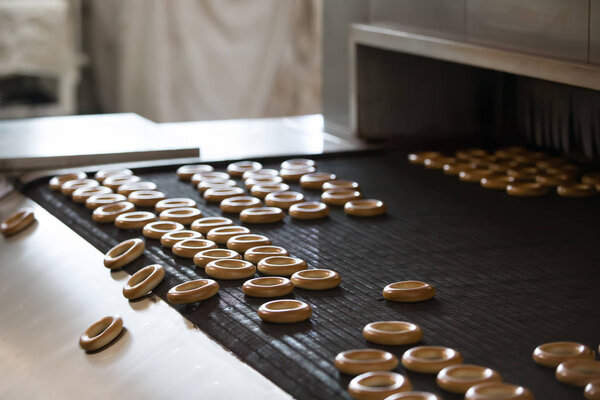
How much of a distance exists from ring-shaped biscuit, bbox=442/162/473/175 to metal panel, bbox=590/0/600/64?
0.56m

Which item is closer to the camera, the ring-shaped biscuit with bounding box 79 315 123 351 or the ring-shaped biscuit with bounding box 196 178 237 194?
the ring-shaped biscuit with bounding box 79 315 123 351

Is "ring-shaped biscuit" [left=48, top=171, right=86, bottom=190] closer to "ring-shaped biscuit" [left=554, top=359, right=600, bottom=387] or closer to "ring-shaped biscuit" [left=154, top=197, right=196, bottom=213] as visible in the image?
"ring-shaped biscuit" [left=154, top=197, right=196, bottom=213]

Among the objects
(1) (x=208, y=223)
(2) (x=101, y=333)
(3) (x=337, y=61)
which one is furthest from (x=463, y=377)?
(3) (x=337, y=61)

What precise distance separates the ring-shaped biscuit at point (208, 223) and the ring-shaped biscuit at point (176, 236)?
34 mm

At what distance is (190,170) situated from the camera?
6.66 feet

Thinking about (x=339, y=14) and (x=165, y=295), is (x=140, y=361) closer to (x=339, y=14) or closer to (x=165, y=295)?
(x=165, y=295)

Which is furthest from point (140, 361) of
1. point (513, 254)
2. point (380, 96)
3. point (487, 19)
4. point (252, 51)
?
point (252, 51)

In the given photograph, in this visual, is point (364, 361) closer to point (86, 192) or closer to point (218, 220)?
point (218, 220)

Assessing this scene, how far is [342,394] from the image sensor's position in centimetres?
95

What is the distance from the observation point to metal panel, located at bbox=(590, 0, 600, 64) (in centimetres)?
152

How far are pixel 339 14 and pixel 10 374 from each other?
5.23 feet

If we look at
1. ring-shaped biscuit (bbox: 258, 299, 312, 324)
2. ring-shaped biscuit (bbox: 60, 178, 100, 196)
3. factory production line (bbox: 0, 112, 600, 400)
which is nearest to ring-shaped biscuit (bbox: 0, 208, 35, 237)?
factory production line (bbox: 0, 112, 600, 400)

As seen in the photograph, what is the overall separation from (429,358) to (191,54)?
13.1 ft

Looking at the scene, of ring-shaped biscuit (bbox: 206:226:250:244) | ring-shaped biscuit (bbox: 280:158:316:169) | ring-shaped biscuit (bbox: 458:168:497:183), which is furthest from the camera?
ring-shaped biscuit (bbox: 280:158:316:169)
